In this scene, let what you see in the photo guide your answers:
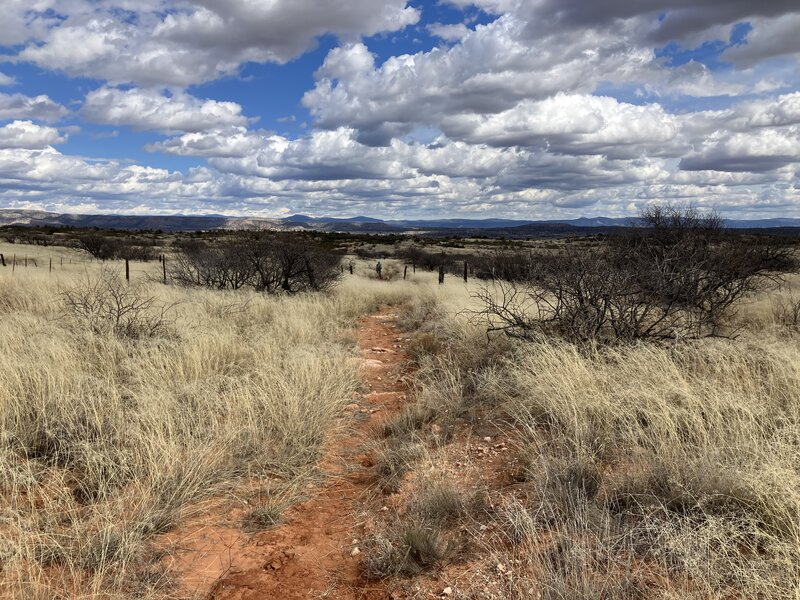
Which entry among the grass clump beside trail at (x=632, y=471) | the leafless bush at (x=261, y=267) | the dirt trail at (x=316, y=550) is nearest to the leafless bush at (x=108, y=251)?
the leafless bush at (x=261, y=267)

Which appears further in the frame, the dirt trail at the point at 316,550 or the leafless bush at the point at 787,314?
the leafless bush at the point at 787,314

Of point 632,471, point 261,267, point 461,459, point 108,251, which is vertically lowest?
point 461,459

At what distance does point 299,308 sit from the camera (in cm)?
1183

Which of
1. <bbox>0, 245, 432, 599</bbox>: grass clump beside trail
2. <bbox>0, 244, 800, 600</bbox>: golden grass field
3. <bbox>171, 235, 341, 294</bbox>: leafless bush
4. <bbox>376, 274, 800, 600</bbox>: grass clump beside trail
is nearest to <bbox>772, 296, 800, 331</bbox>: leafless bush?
<bbox>0, 244, 800, 600</bbox>: golden grass field

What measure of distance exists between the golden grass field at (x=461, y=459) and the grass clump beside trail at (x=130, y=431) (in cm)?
2

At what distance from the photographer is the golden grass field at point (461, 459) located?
265 centimetres

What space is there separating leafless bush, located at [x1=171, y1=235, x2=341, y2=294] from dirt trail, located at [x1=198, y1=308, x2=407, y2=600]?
11597 mm

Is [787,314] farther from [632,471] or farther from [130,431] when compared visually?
[130,431]

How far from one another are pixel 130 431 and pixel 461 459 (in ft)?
9.39

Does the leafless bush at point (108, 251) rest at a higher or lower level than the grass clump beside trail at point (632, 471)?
higher

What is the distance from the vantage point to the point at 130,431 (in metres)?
4.14

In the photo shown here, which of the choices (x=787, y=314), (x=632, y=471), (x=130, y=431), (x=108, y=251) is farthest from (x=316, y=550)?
(x=108, y=251)

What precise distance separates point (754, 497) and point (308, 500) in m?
3.05

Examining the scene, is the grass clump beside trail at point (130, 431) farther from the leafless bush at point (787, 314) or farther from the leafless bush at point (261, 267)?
the leafless bush at point (787, 314)
